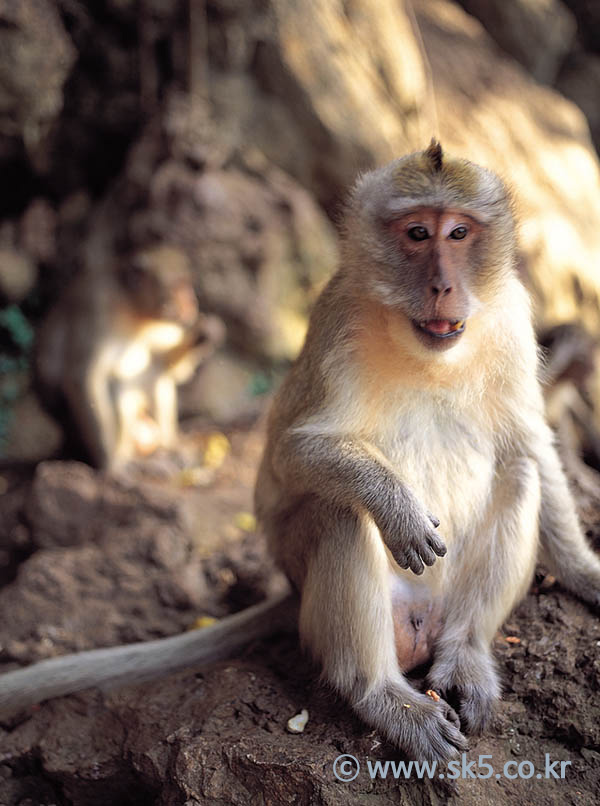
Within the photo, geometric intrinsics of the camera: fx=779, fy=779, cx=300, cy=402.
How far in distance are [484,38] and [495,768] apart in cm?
827

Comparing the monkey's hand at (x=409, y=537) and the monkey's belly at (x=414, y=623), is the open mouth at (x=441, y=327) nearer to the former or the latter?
the monkey's hand at (x=409, y=537)

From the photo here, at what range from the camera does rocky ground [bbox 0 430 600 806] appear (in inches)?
94.6

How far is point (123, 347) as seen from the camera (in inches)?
246

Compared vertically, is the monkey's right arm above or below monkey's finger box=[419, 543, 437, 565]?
above

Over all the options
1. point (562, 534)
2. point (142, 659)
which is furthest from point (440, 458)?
point (142, 659)

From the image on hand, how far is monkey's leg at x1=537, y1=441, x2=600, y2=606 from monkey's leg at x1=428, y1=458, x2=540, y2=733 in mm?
186

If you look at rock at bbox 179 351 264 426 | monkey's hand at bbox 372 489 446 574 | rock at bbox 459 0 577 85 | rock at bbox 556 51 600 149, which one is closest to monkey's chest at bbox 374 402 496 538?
monkey's hand at bbox 372 489 446 574

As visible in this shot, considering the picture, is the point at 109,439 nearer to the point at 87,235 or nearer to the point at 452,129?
the point at 87,235

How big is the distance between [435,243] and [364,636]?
49.3 inches

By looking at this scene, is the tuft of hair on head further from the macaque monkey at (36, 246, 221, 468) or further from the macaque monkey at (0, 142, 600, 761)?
the macaque monkey at (36, 246, 221, 468)

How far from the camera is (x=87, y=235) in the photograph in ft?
22.3

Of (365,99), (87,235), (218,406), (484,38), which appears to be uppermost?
(484,38)

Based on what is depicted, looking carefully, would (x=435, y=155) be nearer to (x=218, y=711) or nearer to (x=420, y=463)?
(x=420, y=463)

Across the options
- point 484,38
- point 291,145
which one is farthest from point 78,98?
point 484,38
